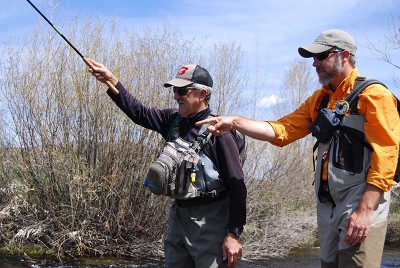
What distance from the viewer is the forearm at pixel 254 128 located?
9.80 feet

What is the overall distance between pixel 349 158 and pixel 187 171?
0.94m

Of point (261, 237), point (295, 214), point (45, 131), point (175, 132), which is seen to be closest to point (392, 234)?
point (295, 214)

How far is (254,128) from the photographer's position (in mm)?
3010

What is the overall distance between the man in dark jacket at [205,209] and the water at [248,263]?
512 centimetres

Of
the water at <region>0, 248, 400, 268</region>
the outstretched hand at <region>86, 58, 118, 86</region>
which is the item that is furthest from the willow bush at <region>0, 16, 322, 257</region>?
the outstretched hand at <region>86, 58, 118, 86</region>

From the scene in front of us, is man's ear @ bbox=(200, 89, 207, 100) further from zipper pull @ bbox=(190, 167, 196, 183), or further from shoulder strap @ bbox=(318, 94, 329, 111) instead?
shoulder strap @ bbox=(318, 94, 329, 111)

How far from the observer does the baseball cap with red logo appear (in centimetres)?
334

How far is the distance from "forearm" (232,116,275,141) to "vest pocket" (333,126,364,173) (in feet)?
1.32

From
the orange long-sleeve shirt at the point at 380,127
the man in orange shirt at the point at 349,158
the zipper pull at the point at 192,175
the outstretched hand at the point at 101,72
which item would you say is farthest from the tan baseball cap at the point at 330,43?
the outstretched hand at the point at 101,72

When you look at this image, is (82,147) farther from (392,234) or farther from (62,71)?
(392,234)

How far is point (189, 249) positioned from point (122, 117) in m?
5.76

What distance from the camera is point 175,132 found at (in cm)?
342

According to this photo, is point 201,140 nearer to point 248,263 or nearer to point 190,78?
point 190,78

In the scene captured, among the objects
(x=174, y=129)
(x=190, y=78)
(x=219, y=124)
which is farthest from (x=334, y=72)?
(x=174, y=129)
